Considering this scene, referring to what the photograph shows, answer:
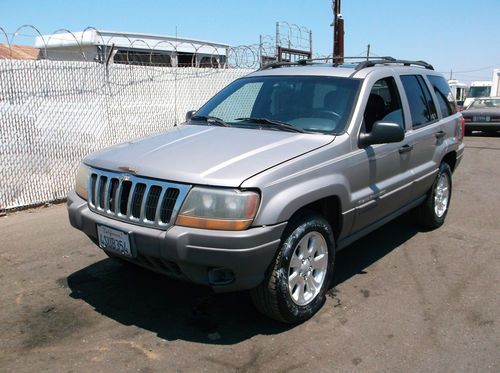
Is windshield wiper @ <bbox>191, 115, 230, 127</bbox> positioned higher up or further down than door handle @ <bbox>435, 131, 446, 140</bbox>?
higher up

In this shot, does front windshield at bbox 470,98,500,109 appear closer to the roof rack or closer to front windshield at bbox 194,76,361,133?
the roof rack

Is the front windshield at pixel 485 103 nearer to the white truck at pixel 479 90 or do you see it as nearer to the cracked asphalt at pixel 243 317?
the white truck at pixel 479 90

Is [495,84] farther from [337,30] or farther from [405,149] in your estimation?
[405,149]

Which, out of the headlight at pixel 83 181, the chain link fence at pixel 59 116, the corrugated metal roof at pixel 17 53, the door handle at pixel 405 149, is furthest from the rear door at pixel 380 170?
the corrugated metal roof at pixel 17 53

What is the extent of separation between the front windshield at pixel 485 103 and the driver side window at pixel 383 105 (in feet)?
48.4

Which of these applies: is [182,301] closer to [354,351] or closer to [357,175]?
[354,351]

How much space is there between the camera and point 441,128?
5465 millimetres

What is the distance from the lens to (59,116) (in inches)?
277

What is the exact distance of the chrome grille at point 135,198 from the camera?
3109mm

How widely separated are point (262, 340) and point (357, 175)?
1491mm

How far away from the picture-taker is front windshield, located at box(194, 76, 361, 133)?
4.02m

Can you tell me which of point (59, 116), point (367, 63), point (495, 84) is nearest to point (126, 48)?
point (59, 116)

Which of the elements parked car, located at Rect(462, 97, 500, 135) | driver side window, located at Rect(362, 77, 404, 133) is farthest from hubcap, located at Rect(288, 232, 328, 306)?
parked car, located at Rect(462, 97, 500, 135)

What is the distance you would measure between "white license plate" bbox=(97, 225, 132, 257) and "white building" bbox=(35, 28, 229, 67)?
31.9 feet
